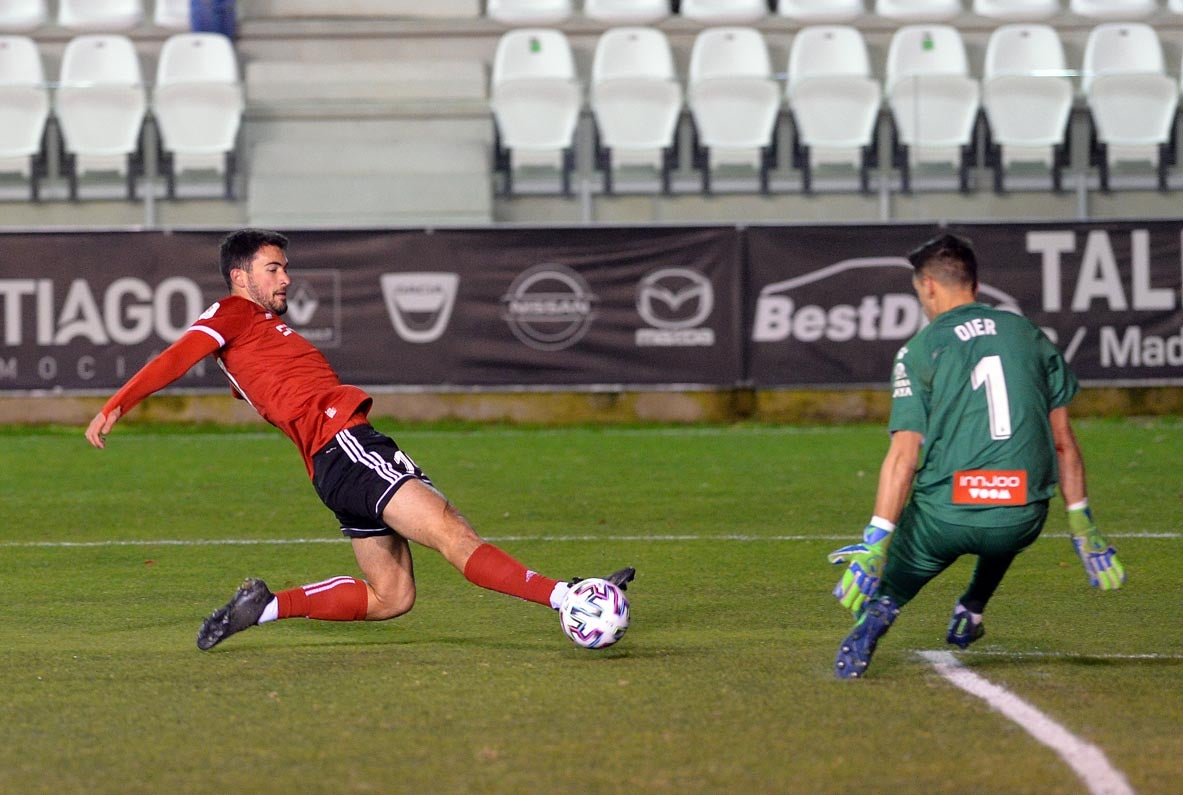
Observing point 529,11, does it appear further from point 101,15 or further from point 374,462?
point 374,462

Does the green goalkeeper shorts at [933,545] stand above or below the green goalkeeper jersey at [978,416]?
below

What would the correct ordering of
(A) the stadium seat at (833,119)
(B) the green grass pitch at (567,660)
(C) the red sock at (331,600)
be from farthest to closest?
(A) the stadium seat at (833,119) < (C) the red sock at (331,600) < (B) the green grass pitch at (567,660)

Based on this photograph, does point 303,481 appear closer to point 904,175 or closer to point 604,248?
point 604,248

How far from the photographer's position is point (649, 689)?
545 centimetres

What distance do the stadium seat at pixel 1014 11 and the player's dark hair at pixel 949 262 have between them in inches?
610

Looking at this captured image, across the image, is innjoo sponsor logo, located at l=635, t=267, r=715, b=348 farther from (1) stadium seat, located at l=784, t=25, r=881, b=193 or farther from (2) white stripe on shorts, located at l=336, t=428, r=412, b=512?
(2) white stripe on shorts, located at l=336, t=428, r=412, b=512

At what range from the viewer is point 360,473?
19.6ft

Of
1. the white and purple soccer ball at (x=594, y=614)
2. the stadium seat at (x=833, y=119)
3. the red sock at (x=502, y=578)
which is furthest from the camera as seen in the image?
the stadium seat at (x=833, y=119)

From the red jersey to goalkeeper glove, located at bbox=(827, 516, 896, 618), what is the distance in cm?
198

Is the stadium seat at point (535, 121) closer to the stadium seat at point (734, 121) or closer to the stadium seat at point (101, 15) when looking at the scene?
the stadium seat at point (734, 121)

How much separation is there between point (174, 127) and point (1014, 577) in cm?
1242

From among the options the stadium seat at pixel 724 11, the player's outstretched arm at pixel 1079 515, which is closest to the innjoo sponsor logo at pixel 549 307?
the stadium seat at pixel 724 11

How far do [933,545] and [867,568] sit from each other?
1.11ft

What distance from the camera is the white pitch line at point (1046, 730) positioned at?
14.0 feet
